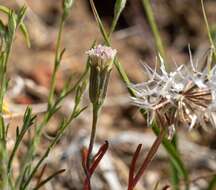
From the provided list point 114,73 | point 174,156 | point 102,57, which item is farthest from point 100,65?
point 114,73

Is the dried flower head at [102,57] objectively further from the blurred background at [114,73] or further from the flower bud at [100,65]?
the blurred background at [114,73]

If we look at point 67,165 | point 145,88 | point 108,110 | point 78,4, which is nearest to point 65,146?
point 67,165

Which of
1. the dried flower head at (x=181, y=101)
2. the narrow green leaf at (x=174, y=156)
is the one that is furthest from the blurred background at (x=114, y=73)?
the dried flower head at (x=181, y=101)

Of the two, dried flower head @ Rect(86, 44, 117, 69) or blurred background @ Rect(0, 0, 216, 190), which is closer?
dried flower head @ Rect(86, 44, 117, 69)

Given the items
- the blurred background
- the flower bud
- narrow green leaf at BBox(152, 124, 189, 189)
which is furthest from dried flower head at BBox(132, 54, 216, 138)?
the blurred background

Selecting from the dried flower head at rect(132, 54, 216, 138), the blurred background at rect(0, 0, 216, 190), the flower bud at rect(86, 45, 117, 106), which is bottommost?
the blurred background at rect(0, 0, 216, 190)

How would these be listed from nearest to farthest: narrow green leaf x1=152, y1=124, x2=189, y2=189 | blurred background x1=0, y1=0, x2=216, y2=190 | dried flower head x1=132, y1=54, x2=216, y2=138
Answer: dried flower head x1=132, y1=54, x2=216, y2=138
narrow green leaf x1=152, y1=124, x2=189, y2=189
blurred background x1=0, y1=0, x2=216, y2=190

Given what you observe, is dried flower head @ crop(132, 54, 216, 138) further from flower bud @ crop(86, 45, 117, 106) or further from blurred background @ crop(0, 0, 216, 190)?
blurred background @ crop(0, 0, 216, 190)
